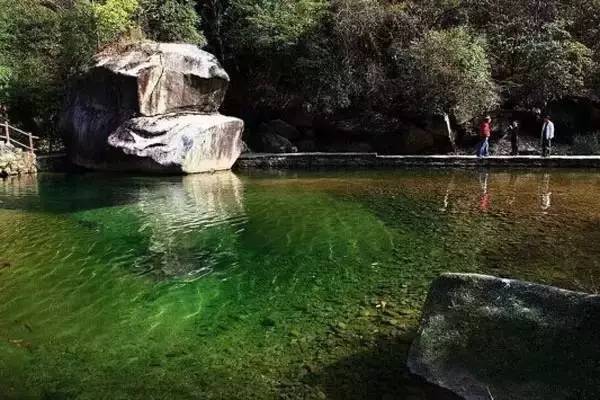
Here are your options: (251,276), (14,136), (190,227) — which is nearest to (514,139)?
(190,227)

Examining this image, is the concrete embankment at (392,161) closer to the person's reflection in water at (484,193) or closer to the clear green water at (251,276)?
the person's reflection in water at (484,193)

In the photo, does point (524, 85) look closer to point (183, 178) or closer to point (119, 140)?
point (183, 178)

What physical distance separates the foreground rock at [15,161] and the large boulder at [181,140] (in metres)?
3.75

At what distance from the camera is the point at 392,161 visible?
2098cm

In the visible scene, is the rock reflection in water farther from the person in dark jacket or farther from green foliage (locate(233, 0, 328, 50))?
the person in dark jacket

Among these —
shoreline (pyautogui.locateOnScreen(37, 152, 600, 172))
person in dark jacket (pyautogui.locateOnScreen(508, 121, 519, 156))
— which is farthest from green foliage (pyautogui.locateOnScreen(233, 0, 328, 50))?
person in dark jacket (pyautogui.locateOnScreen(508, 121, 519, 156))

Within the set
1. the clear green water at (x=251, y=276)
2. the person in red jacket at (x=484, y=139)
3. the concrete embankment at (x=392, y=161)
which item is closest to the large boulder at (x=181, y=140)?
the concrete embankment at (x=392, y=161)

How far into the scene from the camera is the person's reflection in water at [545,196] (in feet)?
40.2

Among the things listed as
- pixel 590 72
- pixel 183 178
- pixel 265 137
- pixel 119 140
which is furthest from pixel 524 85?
pixel 119 140

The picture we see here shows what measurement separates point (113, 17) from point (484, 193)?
17470mm

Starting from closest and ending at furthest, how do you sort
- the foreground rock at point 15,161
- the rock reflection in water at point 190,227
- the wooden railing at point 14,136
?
the rock reflection in water at point 190,227 < the foreground rock at point 15,161 < the wooden railing at point 14,136

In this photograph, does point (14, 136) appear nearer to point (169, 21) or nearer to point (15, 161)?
point (15, 161)

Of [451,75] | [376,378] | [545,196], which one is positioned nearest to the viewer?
[376,378]

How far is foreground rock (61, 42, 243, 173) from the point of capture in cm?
1942
